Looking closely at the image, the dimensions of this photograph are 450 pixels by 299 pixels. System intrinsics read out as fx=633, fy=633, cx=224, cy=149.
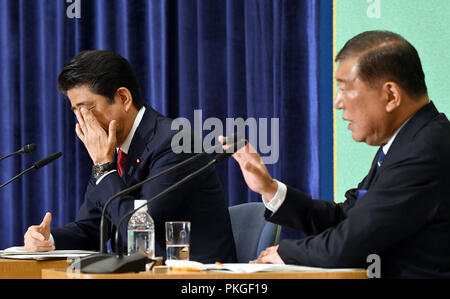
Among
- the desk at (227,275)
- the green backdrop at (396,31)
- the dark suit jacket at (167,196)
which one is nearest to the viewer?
the desk at (227,275)

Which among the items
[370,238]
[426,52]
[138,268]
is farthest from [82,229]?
[426,52]

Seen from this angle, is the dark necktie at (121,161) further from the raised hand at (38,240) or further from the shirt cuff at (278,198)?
the shirt cuff at (278,198)

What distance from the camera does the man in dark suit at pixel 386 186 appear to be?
1477mm

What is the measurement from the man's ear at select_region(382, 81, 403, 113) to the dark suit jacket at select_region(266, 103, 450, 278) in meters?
0.12

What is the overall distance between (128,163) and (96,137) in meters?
0.16

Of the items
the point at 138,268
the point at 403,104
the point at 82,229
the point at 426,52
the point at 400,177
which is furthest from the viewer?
the point at 426,52

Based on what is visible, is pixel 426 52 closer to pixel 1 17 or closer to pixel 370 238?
pixel 370 238

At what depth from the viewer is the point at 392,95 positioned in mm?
1670

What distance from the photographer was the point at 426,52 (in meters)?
3.26

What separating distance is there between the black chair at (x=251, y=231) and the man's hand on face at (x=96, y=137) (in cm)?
55

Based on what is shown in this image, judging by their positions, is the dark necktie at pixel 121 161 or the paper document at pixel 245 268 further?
the dark necktie at pixel 121 161

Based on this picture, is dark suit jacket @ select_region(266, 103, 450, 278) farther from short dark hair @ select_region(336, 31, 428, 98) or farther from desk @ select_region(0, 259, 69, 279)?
desk @ select_region(0, 259, 69, 279)

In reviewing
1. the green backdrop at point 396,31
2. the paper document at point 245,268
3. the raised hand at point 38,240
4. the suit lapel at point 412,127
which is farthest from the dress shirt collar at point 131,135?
the green backdrop at point 396,31

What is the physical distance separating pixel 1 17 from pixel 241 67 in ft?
4.64
